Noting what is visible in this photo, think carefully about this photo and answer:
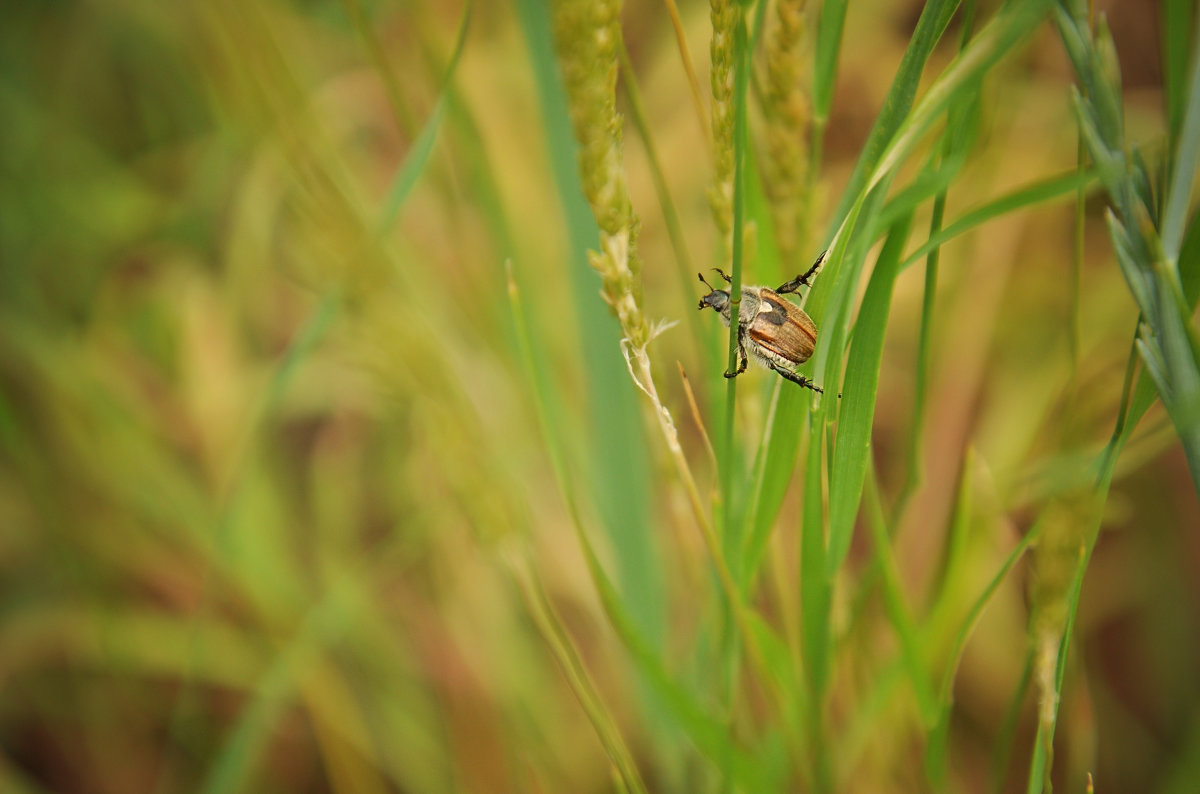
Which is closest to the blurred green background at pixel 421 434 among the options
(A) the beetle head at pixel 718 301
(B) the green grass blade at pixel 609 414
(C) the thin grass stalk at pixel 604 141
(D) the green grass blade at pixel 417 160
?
(B) the green grass blade at pixel 609 414

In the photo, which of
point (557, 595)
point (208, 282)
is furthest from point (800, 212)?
point (208, 282)

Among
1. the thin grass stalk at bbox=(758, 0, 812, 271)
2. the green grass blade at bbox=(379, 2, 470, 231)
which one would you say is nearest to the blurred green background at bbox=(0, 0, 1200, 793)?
the green grass blade at bbox=(379, 2, 470, 231)

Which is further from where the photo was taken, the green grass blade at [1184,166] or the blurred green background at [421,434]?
the blurred green background at [421,434]

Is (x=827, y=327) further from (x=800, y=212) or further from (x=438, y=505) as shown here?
(x=438, y=505)

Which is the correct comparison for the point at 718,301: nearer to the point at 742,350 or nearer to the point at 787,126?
the point at 742,350

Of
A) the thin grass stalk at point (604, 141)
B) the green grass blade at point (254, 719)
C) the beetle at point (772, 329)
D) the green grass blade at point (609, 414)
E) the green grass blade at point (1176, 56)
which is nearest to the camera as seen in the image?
the thin grass stalk at point (604, 141)

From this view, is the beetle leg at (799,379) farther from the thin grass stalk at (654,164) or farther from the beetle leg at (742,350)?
the thin grass stalk at (654,164)
